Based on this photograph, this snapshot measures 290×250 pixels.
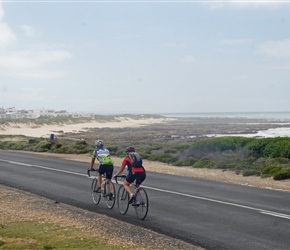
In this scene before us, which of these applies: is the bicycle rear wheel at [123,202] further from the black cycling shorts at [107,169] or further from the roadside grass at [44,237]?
the roadside grass at [44,237]

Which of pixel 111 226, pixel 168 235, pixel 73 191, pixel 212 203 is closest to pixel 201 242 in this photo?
pixel 168 235

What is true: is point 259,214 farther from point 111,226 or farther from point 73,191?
point 73,191

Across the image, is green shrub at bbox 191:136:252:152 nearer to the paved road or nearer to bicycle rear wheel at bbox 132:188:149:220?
the paved road

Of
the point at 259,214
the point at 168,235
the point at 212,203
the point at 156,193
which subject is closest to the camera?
the point at 168,235

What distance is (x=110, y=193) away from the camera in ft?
44.4

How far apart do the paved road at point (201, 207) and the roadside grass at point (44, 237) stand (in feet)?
6.24

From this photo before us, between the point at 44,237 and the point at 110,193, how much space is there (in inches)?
154

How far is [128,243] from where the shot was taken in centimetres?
945

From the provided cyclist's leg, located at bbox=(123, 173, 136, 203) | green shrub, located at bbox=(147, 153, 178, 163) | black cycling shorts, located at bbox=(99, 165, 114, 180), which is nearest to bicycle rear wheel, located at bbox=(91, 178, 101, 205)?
black cycling shorts, located at bbox=(99, 165, 114, 180)

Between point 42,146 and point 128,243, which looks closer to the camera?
point 128,243

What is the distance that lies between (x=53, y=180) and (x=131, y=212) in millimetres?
8054

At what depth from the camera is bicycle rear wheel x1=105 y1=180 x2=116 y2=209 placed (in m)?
13.5

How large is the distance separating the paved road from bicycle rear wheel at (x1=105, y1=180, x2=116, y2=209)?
21 cm

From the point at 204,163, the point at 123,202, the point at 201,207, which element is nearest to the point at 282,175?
the point at 204,163
